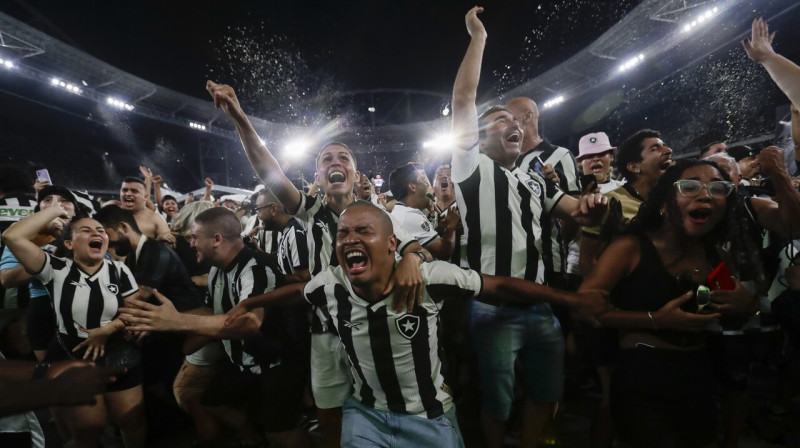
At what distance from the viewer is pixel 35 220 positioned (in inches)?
104

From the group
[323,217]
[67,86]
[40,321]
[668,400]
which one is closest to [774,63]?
[668,400]

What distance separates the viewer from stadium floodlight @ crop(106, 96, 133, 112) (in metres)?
18.5

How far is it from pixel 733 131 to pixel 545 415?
14559 millimetres

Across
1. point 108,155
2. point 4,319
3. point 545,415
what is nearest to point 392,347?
point 545,415

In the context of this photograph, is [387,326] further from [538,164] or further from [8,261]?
[8,261]

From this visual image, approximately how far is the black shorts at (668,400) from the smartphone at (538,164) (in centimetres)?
166

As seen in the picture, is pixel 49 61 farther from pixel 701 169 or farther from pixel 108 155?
pixel 701 169

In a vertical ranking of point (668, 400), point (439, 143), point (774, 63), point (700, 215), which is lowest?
point (668, 400)

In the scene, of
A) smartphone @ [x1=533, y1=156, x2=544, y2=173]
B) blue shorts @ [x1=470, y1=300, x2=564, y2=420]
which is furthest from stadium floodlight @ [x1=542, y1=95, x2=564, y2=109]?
blue shorts @ [x1=470, y1=300, x2=564, y2=420]

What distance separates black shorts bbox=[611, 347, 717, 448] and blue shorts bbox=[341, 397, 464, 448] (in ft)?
2.57

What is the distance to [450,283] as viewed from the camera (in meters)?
1.97

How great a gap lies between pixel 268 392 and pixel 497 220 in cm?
187

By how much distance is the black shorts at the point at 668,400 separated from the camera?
1.67 metres

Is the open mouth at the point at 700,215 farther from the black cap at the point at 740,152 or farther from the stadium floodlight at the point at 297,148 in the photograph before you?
the stadium floodlight at the point at 297,148
